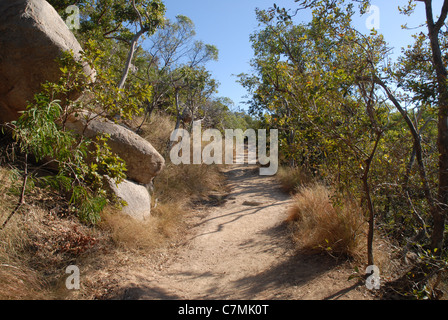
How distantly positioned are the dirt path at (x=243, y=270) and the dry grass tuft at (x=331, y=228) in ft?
0.70

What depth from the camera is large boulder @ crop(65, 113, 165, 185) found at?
209 inches

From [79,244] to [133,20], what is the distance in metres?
6.25

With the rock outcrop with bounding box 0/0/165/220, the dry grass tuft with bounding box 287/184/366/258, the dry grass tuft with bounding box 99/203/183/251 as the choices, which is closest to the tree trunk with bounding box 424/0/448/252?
the dry grass tuft with bounding box 287/184/366/258

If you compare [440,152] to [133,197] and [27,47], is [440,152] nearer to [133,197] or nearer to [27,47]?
[133,197]

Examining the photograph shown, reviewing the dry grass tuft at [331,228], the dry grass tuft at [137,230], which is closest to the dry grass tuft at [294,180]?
the dry grass tuft at [331,228]

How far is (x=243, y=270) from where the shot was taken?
405cm

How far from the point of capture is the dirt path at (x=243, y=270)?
3.26 meters

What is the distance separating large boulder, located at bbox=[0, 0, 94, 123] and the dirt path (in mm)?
3251

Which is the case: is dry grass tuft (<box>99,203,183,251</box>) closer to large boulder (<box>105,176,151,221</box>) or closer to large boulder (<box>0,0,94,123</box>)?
large boulder (<box>105,176,151,221</box>)

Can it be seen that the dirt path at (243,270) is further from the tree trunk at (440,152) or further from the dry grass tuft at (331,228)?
the tree trunk at (440,152)

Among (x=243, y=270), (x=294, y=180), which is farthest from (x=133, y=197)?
(x=294, y=180)

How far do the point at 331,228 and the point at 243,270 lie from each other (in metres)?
1.44
